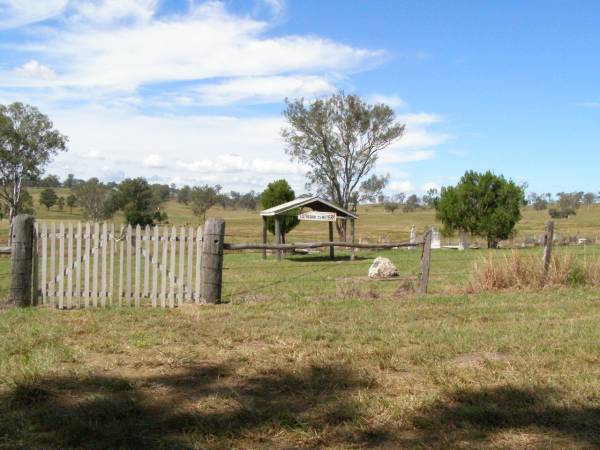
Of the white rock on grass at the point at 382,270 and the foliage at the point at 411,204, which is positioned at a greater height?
the foliage at the point at 411,204

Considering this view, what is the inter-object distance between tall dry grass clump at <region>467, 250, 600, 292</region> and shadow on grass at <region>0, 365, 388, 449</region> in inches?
267

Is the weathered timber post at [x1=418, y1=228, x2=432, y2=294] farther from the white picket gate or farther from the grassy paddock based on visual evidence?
the white picket gate

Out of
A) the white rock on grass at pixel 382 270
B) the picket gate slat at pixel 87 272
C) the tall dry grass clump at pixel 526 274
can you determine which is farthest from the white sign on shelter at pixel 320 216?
the picket gate slat at pixel 87 272

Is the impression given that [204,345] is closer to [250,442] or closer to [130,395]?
[130,395]

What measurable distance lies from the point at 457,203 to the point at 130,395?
3217 centimetres

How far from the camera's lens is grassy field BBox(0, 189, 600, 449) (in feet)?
12.8

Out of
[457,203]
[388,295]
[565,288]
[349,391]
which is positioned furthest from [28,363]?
[457,203]

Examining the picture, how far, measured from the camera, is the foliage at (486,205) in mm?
34062

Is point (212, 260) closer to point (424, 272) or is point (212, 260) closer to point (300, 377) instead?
point (424, 272)

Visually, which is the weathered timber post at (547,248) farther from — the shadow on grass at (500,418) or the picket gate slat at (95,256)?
the picket gate slat at (95,256)

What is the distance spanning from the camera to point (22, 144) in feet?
133

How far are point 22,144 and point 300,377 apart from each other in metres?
40.8

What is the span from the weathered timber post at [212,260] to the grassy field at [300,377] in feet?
1.67

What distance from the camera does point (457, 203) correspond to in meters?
34.9
